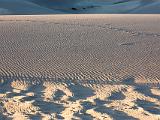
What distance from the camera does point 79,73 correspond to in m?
5.55

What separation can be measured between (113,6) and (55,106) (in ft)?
74.6

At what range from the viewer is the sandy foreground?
4.19 meters

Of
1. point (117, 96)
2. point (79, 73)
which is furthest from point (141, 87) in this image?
point (79, 73)

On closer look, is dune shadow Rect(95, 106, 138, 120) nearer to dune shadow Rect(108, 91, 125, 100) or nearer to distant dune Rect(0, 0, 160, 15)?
dune shadow Rect(108, 91, 125, 100)

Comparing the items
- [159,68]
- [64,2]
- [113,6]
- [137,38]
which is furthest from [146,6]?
[159,68]

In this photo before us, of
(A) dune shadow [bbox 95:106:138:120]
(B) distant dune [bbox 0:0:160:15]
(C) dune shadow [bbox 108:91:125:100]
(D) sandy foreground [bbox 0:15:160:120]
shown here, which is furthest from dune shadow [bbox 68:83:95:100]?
(B) distant dune [bbox 0:0:160:15]

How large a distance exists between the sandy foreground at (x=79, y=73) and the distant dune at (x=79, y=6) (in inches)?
514

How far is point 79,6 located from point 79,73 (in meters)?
21.9

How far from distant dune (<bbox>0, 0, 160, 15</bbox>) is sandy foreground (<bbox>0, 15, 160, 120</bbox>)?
1304 cm

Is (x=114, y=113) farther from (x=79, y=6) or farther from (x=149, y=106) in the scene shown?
(x=79, y=6)

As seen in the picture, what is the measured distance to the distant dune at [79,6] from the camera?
2281 cm

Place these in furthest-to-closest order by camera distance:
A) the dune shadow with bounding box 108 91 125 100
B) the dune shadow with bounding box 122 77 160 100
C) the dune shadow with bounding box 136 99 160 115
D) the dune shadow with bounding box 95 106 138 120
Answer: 1. the dune shadow with bounding box 122 77 160 100
2. the dune shadow with bounding box 108 91 125 100
3. the dune shadow with bounding box 136 99 160 115
4. the dune shadow with bounding box 95 106 138 120

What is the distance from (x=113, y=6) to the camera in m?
26.6

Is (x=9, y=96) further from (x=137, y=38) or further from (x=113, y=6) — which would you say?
(x=113, y=6)
